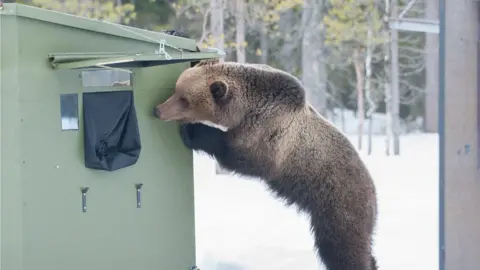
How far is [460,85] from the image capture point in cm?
455

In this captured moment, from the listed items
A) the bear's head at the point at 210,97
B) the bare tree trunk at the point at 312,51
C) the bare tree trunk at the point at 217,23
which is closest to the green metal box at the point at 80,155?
the bear's head at the point at 210,97

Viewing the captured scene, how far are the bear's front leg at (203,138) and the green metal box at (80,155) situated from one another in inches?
3.1

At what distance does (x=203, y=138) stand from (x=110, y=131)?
2.35ft

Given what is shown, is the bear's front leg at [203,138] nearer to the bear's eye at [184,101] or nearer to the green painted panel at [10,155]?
the bear's eye at [184,101]

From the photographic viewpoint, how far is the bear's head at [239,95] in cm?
491

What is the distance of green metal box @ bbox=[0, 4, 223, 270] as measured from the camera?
3998mm

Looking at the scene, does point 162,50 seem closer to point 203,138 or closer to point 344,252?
point 203,138

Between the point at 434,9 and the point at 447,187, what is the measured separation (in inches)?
360

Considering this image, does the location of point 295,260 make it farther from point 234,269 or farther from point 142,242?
point 142,242

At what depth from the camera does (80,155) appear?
14.1ft

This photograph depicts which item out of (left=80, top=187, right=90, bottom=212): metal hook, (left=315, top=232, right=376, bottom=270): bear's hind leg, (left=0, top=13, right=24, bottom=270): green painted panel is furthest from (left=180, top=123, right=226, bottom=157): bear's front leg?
(left=0, top=13, right=24, bottom=270): green painted panel

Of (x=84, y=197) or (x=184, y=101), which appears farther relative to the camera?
(x=184, y=101)

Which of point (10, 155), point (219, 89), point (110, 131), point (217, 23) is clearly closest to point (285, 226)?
point (219, 89)

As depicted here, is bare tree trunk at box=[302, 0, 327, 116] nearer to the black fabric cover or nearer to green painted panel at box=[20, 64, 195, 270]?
green painted panel at box=[20, 64, 195, 270]
